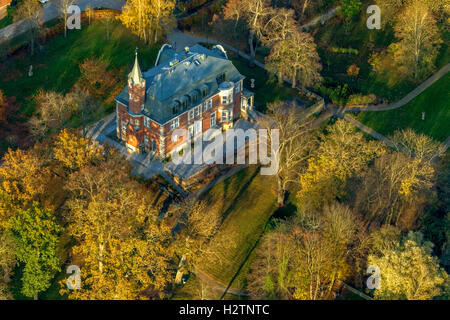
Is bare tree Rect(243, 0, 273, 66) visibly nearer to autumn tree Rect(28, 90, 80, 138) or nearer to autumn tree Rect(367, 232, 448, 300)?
autumn tree Rect(28, 90, 80, 138)

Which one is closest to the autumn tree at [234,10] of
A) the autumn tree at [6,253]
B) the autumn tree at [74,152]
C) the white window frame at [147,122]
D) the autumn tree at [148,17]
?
the autumn tree at [148,17]

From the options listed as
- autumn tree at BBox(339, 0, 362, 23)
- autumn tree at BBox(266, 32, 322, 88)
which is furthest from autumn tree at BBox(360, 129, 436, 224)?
autumn tree at BBox(339, 0, 362, 23)

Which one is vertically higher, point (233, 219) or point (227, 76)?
point (227, 76)

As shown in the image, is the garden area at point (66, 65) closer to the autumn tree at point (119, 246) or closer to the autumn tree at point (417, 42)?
the autumn tree at point (119, 246)

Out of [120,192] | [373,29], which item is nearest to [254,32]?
[373,29]

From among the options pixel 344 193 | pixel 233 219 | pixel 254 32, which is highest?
→ pixel 254 32

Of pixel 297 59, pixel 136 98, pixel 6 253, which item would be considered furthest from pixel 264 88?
pixel 6 253

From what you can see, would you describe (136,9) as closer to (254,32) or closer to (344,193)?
(254,32)

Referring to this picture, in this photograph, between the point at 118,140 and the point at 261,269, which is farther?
the point at 118,140
